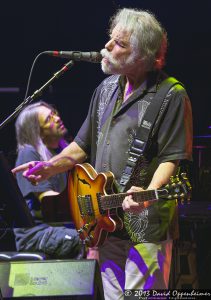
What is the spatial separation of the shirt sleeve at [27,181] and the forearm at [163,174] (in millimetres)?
2311

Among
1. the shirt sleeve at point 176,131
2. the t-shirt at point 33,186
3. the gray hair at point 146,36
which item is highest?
the gray hair at point 146,36

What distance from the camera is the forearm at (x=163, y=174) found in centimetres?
278

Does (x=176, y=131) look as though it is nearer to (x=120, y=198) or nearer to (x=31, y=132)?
(x=120, y=198)

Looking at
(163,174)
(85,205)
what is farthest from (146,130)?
(85,205)

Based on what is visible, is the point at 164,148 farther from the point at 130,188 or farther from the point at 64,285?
the point at 64,285

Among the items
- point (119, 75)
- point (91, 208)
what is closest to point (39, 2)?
point (119, 75)

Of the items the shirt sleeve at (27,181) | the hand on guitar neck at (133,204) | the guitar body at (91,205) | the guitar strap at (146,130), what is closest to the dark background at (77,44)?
the shirt sleeve at (27,181)

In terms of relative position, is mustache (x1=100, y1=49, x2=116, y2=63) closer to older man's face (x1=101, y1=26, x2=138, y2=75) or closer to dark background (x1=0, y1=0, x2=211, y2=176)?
older man's face (x1=101, y1=26, x2=138, y2=75)

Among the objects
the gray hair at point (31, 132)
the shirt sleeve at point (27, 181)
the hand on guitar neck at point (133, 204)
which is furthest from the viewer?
the gray hair at point (31, 132)

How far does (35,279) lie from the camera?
3.05 m

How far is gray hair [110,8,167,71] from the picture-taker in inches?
120

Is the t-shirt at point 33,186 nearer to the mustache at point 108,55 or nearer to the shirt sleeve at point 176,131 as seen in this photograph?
the mustache at point 108,55

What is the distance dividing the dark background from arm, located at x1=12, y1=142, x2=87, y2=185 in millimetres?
2887

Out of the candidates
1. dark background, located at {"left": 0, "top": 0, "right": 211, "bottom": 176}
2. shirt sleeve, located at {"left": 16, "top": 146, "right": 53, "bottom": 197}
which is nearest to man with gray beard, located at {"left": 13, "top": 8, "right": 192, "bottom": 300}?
shirt sleeve, located at {"left": 16, "top": 146, "right": 53, "bottom": 197}
